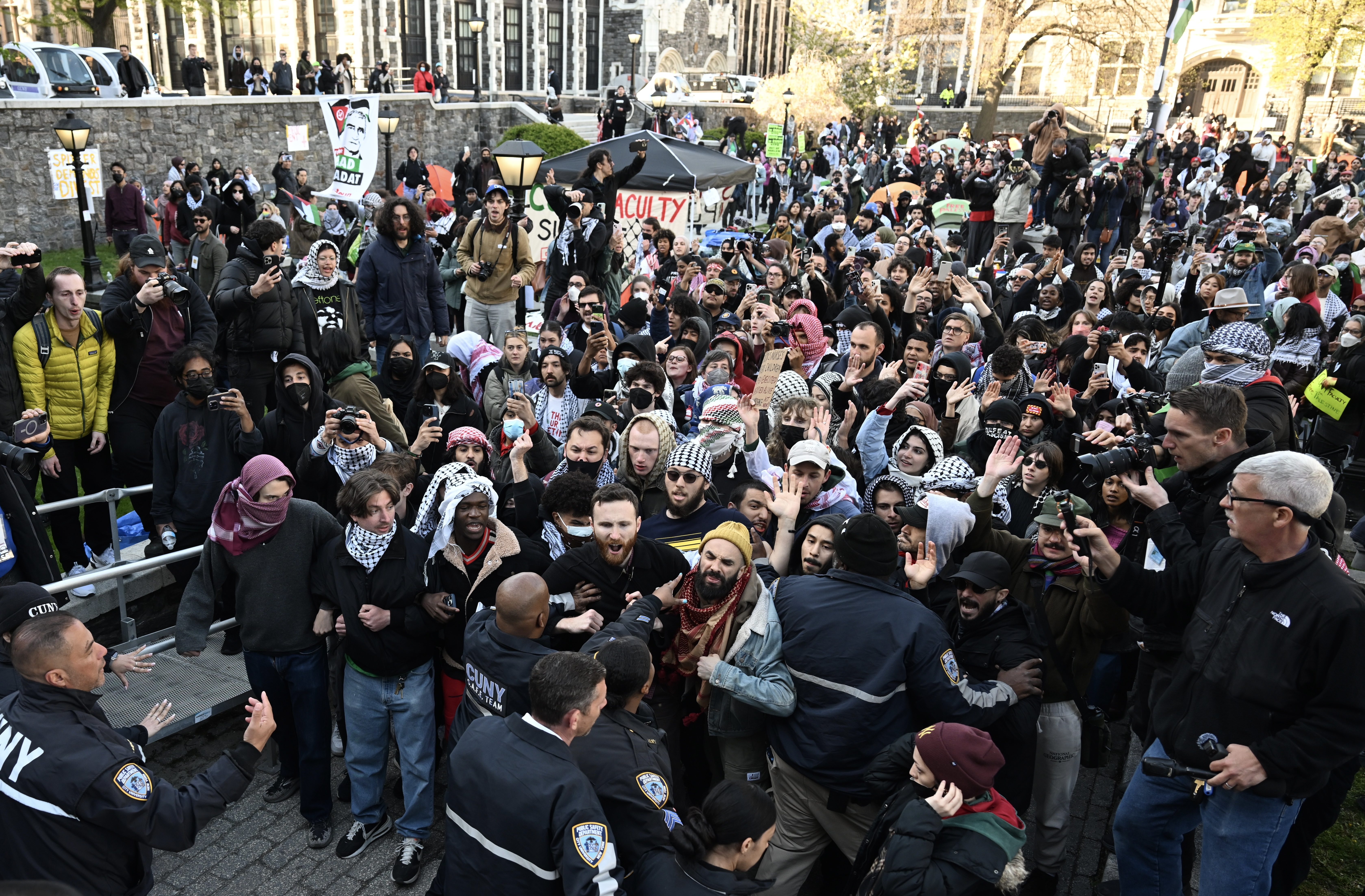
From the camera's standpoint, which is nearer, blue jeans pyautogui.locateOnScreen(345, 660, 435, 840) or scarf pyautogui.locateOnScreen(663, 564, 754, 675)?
scarf pyautogui.locateOnScreen(663, 564, 754, 675)

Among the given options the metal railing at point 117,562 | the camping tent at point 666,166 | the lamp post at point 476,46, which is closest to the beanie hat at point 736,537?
the metal railing at point 117,562

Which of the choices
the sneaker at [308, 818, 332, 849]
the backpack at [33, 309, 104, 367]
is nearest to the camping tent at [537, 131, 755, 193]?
the backpack at [33, 309, 104, 367]

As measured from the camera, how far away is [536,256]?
11.4 metres

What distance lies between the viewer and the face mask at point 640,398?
5.94 meters

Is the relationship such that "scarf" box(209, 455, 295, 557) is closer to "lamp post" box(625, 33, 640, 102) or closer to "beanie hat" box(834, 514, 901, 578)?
"beanie hat" box(834, 514, 901, 578)

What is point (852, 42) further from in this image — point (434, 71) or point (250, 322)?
point (250, 322)

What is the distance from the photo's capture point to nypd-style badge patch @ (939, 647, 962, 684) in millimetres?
3500

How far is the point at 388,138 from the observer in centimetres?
2023

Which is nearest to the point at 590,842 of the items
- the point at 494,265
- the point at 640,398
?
the point at 640,398

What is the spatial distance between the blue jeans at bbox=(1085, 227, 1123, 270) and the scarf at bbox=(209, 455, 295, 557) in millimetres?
14291

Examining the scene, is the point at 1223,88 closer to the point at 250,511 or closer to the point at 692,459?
the point at 692,459

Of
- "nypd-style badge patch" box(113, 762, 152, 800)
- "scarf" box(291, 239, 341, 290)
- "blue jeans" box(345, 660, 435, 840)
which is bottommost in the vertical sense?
"blue jeans" box(345, 660, 435, 840)

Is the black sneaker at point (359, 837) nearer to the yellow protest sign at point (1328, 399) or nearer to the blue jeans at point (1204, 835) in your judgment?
the blue jeans at point (1204, 835)

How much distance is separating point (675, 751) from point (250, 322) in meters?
4.78
